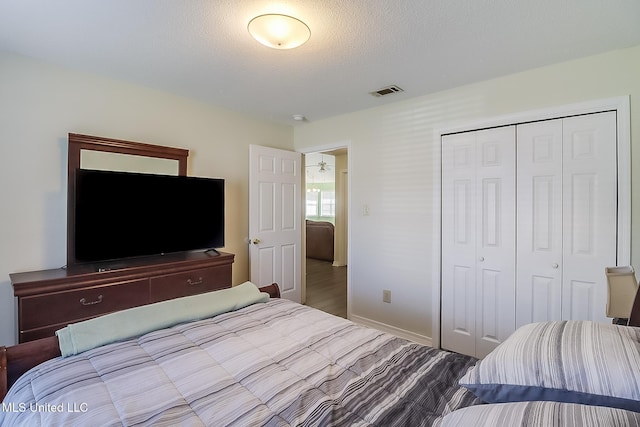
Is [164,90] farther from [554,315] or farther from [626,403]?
[554,315]

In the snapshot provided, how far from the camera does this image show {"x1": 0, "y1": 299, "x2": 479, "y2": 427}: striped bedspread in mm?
934

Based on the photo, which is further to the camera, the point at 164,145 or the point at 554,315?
the point at 164,145

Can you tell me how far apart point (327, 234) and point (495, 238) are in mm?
4666

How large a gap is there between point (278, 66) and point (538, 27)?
1.67 metres

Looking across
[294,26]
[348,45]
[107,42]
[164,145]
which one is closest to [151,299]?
[164,145]

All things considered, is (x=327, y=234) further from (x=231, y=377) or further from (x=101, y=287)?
(x=231, y=377)

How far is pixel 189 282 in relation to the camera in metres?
2.65

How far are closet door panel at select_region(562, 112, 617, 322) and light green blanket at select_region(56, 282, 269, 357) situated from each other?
2.22 m

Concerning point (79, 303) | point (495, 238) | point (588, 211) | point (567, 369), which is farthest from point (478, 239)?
point (79, 303)

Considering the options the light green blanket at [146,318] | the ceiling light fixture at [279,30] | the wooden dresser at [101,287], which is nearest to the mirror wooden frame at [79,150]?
the wooden dresser at [101,287]

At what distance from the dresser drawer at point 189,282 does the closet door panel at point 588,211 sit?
2807mm

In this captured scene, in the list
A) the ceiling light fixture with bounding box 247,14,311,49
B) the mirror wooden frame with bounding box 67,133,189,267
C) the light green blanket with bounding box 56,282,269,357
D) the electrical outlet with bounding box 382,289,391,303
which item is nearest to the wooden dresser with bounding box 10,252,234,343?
the mirror wooden frame with bounding box 67,133,189,267

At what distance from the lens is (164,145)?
2.90 metres

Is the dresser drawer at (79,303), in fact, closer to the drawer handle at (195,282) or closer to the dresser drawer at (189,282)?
the dresser drawer at (189,282)
